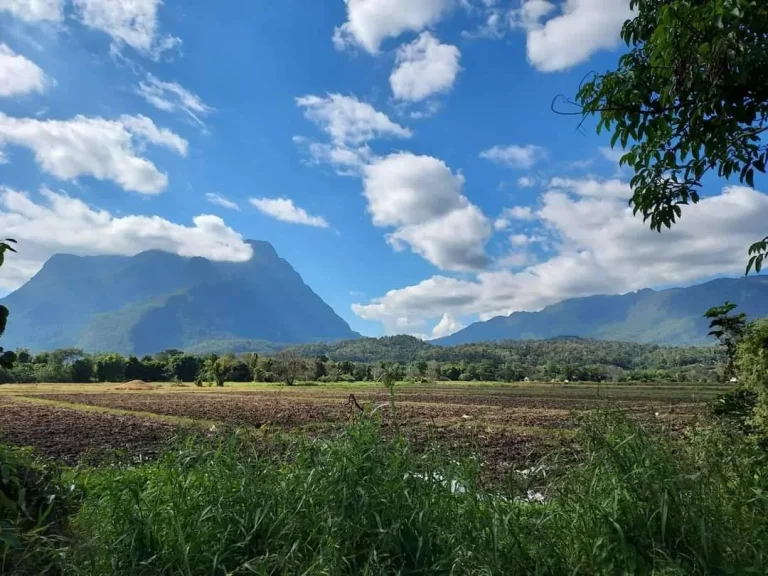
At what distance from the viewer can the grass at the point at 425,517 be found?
9.90 ft

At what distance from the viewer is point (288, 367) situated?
7931 centimetres

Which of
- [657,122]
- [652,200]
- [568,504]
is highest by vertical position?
[657,122]

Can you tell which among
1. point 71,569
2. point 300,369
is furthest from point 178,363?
point 71,569

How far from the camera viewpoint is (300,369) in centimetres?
8238

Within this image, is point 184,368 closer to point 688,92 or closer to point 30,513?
point 30,513

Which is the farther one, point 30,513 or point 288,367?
point 288,367

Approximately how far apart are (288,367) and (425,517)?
78084mm

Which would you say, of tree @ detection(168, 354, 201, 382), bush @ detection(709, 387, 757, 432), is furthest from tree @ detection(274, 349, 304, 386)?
bush @ detection(709, 387, 757, 432)

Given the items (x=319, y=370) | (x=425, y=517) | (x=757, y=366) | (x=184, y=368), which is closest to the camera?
(x=425, y=517)

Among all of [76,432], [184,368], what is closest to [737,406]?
[76,432]

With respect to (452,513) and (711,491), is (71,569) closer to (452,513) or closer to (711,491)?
(452,513)

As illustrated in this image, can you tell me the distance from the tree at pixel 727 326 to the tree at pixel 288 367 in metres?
74.3

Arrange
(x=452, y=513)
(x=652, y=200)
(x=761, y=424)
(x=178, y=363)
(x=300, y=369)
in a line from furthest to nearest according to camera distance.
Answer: (x=178, y=363) < (x=300, y=369) < (x=761, y=424) < (x=652, y=200) < (x=452, y=513)

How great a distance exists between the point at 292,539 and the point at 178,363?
92.4m
